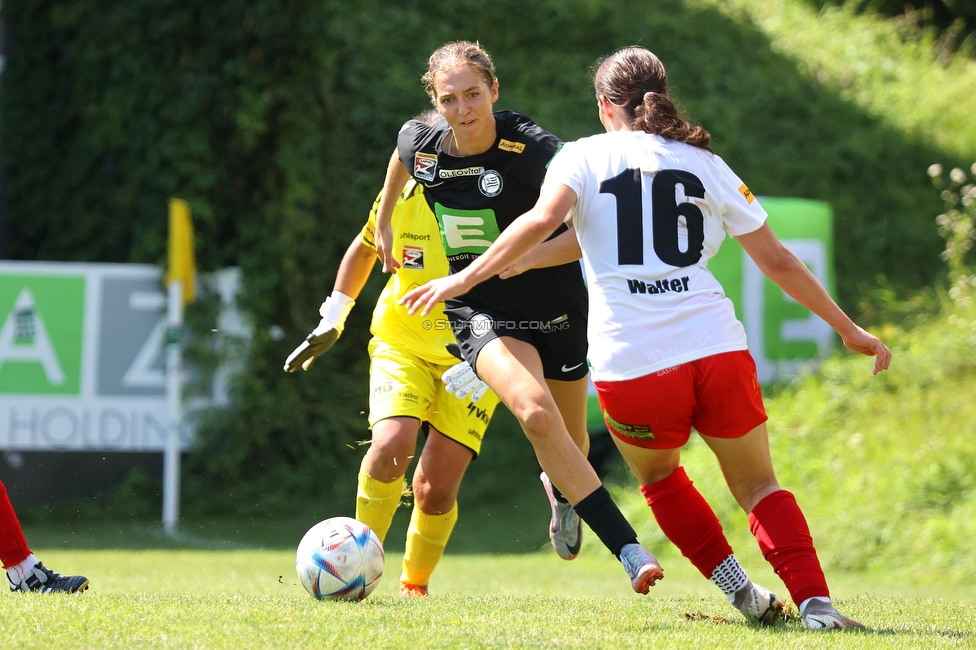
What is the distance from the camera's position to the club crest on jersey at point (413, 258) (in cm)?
554

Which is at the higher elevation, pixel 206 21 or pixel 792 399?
pixel 206 21

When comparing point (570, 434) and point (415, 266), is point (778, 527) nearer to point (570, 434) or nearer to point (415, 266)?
point (570, 434)

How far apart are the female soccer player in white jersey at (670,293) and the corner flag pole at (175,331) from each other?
716 cm

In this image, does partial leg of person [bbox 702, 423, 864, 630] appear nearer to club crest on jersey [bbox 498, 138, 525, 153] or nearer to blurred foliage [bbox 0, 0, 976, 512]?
club crest on jersey [bbox 498, 138, 525, 153]

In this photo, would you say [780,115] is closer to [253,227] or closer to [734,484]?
[253,227]

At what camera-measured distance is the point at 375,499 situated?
5.29 metres

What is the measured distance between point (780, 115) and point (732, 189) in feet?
37.7

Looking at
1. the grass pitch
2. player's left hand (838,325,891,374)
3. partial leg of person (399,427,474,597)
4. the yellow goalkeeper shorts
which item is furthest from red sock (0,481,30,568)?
player's left hand (838,325,891,374)

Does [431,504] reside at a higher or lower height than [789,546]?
lower

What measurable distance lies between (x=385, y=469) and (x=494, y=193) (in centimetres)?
141

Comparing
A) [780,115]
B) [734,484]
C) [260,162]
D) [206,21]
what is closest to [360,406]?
[260,162]

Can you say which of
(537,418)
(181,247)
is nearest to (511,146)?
(537,418)

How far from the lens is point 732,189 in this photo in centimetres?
395

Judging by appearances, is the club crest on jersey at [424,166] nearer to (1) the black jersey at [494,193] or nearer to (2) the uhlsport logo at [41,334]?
(1) the black jersey at [494,193]
